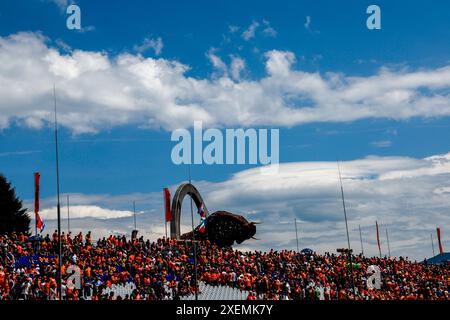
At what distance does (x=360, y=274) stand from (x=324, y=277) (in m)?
6.05

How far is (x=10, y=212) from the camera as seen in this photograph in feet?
204

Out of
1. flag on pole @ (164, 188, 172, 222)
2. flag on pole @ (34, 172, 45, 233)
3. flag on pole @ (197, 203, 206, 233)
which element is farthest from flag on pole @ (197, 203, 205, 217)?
flag on pole @ (34, 172, 45, 233)

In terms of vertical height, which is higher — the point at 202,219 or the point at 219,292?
the point at 202,219

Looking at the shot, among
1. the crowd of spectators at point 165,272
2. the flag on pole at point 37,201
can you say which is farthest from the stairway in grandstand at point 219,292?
the flag on pole at point 37,201

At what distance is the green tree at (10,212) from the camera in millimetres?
60312

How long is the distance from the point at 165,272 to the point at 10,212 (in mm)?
36771

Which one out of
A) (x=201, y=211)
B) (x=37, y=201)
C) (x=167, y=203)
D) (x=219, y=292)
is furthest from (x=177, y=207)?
(x=219, y=292)

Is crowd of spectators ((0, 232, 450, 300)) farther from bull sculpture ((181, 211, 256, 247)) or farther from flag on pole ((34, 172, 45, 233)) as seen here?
bull sculpture ((181, 211, 256, 247))

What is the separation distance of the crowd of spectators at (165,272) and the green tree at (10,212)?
26.2m

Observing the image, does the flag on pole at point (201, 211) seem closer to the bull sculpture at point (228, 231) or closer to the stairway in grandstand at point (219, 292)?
the bull sculpture at point (228, 231)

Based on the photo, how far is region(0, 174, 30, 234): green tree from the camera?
6031 centimetres

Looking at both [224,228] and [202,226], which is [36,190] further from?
[224,228]
